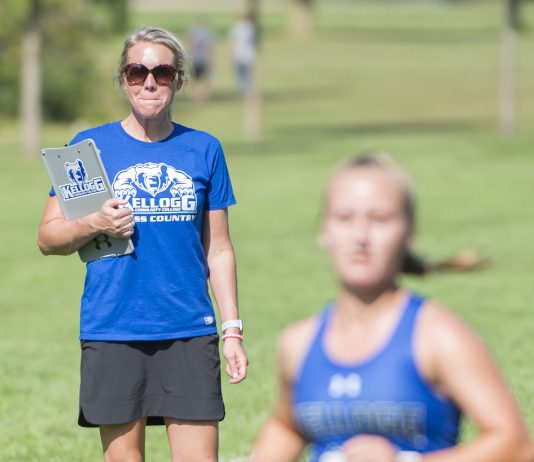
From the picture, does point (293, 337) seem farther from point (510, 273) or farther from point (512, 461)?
point (510, 273)

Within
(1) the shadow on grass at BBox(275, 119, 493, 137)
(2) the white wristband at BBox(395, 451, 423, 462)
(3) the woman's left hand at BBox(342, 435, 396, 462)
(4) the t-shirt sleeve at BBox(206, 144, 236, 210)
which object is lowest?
(1) the shadow on grass at BBox(275, 119, 493, 137)

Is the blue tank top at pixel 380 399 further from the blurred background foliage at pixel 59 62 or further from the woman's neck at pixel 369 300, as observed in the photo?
the blurred background foliage at pixel 59 62

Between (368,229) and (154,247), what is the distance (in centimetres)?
228

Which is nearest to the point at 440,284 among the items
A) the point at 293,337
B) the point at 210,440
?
the point at 210,440

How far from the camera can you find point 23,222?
20766 millimetres

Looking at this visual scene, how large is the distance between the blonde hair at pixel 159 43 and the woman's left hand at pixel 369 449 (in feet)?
8.21

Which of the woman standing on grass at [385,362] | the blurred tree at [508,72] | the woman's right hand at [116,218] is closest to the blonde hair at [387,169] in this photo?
the woman standing on grass at [385,362]

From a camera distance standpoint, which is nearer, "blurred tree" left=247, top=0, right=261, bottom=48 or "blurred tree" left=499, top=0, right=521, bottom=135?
"blurred tree" left=499, top=0, right=521, bottom=135

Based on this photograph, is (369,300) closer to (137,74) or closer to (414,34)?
(137,74)

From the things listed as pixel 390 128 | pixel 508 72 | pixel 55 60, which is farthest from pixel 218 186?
pixel 55 60

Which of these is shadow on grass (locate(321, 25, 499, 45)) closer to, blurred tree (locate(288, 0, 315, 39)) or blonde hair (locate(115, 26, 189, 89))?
blurred tree (locate(288, 0, 315, 39))

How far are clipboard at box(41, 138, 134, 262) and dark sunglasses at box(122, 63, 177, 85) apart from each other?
315 millimetres

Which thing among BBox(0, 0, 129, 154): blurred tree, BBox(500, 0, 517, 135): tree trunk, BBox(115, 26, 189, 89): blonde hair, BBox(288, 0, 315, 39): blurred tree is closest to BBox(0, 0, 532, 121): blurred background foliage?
BBox(0, 0, 129, 154): blurred tree

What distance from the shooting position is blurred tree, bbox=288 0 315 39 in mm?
76375
